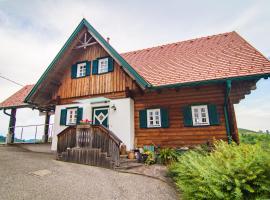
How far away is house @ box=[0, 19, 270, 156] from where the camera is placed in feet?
30.2

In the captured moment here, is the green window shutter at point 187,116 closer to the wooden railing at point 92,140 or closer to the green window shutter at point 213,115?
the green window shutter at point 213,115

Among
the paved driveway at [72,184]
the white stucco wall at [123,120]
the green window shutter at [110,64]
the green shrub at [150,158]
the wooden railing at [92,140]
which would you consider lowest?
the paved driveway at [72,184]

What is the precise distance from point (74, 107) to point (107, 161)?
5513 millimetres

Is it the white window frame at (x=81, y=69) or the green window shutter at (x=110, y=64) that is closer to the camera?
the green window shutter at (x=110, y=64)

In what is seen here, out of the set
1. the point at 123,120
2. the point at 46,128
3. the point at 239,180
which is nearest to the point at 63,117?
the point at 123,120

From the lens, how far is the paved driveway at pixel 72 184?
4.74 m

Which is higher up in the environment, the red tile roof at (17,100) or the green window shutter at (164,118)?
the red tile roof at (17,100)

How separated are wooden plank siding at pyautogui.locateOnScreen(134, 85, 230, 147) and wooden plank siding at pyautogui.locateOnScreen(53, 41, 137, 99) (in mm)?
1473

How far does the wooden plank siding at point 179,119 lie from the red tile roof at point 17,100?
382 inches

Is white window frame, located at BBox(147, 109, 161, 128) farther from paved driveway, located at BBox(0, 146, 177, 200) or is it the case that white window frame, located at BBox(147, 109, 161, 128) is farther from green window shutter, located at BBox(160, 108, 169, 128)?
paved driveway, located at BBox(0, 146, 177, 200)

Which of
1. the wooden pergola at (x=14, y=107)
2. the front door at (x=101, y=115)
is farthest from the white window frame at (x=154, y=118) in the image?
the wooden pergola at (x=14, y=107)

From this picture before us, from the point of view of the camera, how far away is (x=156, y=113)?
34.8ft

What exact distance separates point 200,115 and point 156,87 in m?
2.72

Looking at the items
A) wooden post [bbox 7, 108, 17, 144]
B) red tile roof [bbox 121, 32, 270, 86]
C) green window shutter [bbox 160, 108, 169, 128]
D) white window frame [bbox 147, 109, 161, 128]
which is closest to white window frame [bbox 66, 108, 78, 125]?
white window frame [bbox 147, 109, 161, 128]
